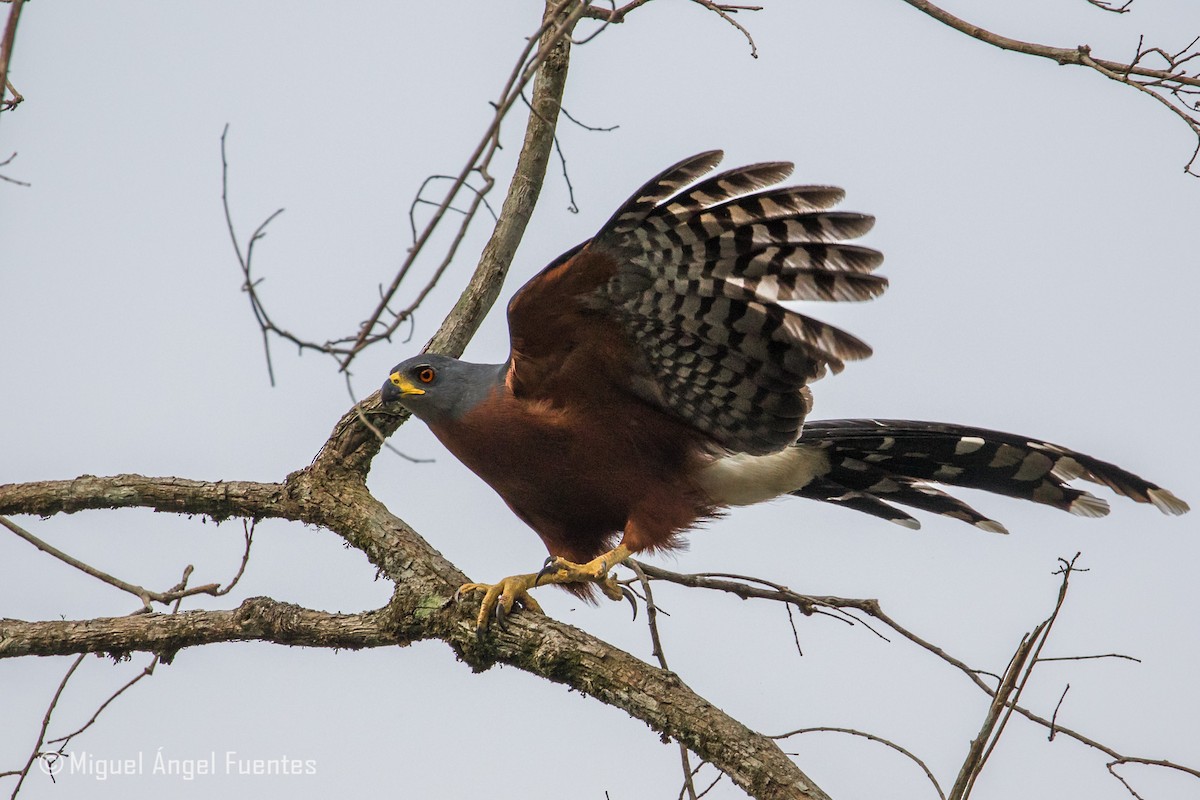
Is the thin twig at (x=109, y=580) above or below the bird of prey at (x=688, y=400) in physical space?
below

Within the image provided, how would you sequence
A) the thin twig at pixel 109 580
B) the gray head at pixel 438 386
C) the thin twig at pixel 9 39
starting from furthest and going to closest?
the gray head at pixel 438 386
the thin twig at pixel 109 580
the thin twig at pixel 9 39

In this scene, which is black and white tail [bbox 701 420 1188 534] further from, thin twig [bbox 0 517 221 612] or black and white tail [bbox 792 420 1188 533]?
thin twig [bbox 0 517 221 612]

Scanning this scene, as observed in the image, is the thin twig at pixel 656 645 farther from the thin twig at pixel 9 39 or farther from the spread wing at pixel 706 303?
the thin twig at pixel 9 39

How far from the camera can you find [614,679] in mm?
3178

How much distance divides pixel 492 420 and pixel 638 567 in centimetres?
97

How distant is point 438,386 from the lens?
446cm

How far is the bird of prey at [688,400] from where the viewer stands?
3746 mm

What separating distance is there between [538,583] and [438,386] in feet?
3.42

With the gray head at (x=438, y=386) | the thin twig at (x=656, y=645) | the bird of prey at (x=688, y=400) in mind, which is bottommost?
the thin twig at (x=656, y=645)

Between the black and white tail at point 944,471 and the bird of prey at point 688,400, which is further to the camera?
the black and white tail at point 944,471

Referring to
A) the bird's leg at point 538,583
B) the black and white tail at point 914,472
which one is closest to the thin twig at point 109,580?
the bird's leg at point 538,583

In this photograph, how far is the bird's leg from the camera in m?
3.45

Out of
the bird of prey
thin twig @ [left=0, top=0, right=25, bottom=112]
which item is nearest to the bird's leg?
the bird of prey

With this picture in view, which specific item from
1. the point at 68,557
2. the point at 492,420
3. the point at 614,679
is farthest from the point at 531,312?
the point at 68,557
